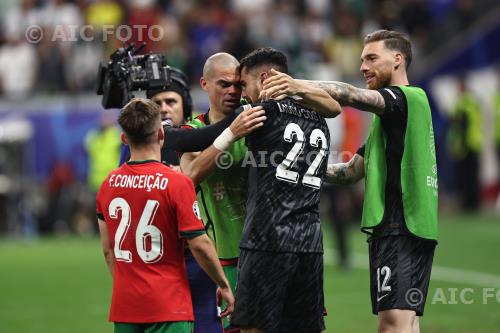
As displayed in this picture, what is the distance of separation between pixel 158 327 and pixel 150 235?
0.54 meters

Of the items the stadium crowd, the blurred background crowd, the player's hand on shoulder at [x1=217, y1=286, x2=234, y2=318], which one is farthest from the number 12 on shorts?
the stadium crowd

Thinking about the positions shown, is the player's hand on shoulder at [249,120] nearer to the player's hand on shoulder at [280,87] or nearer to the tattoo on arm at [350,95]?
the player's hand on shoulder at [280,87]

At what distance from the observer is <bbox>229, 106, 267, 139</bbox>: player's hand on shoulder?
267 inches

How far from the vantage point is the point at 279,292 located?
6812 mm

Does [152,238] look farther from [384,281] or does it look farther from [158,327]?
[384,281]

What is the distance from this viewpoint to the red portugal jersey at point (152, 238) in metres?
6.54

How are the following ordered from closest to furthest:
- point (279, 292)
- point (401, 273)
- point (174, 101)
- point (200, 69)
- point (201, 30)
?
point (279, 292)
point (401, 273)
point (174, 101)
point (200, 69)
point (201, 30)

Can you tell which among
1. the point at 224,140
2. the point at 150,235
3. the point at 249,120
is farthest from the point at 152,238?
the point at 249,120

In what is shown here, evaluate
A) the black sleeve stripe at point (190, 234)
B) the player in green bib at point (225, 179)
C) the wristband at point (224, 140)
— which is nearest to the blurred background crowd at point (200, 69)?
the player in green bib at point (225, 179)

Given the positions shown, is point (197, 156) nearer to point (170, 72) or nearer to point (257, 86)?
point (257, 86)

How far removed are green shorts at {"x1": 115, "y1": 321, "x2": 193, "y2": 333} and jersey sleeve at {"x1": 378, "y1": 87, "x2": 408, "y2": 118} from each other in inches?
75.1

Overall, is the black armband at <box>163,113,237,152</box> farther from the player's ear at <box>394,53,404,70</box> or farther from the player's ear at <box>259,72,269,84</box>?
the player's ear at <box>394,53,404,70</box>

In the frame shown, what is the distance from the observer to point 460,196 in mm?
24844

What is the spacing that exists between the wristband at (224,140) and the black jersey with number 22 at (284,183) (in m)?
0.12
